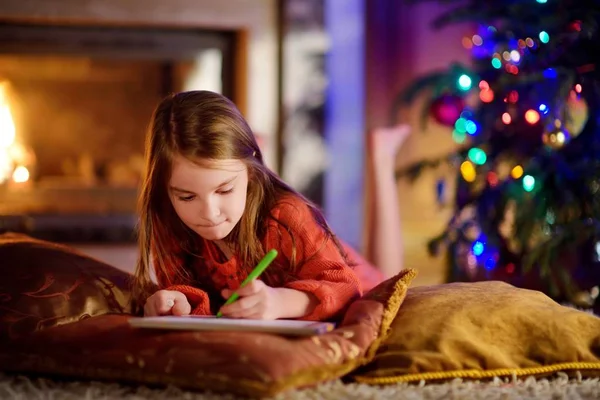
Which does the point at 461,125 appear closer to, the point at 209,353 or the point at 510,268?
the point at 510,268

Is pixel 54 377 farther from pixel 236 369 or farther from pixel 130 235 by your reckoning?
pixel 130 235

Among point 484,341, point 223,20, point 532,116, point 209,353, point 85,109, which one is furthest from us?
point 85,109

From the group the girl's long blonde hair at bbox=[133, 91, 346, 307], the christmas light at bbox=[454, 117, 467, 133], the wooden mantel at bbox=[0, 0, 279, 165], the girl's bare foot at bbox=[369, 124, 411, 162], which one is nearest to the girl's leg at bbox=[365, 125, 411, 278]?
the girl's bare foot at bbox=[369, 124, 411, 162]

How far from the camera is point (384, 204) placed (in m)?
2.11

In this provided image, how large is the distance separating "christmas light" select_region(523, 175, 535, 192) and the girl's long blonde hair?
703mm

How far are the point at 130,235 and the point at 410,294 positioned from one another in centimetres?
181

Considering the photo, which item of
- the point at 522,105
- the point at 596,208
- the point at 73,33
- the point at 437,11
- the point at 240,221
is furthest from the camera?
the point at 437,11

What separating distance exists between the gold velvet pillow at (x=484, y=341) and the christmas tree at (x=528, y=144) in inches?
21.9

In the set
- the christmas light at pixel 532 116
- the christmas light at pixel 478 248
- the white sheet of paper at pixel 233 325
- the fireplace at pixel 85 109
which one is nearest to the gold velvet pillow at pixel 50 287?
the white sheet of paper at pixel 233 325

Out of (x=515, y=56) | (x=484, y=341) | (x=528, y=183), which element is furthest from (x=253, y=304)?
(x=515, y=56)

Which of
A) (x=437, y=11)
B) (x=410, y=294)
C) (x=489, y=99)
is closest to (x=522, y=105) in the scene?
(x=489, y=99)

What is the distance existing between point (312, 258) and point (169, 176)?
0.76 ft

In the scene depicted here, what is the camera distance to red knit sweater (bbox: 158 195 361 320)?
43.3 inches

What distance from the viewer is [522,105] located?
1.93 meters
